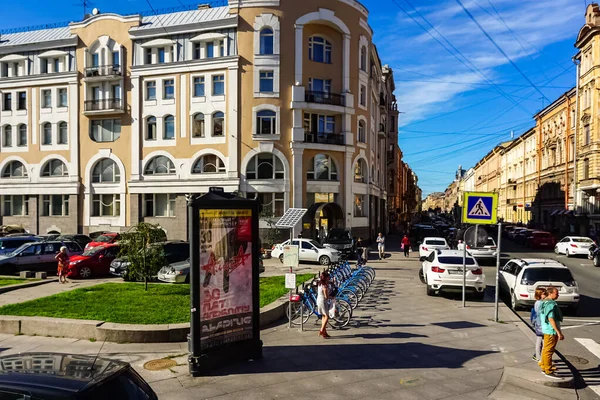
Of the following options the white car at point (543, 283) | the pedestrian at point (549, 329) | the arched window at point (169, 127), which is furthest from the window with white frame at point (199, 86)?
the pedestrian at point (549, 329)

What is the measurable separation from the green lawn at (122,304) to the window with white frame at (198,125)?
23.7 m

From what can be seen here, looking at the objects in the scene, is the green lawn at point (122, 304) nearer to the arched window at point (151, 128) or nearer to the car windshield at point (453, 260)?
the car windshield at point (453, 260)

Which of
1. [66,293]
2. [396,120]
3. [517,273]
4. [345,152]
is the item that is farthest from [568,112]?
[66,293]

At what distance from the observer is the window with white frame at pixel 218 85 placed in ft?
126

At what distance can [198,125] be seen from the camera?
39062mm

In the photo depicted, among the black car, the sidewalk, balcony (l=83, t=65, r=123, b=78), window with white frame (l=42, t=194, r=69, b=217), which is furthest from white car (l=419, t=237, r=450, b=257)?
window with white frame (l=42, t=194, r=69, b=217)

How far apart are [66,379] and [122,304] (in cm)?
912

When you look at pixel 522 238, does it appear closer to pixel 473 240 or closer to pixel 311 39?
pixel 311 39

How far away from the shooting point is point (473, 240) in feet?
43.7

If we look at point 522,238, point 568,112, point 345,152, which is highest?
point 568,112

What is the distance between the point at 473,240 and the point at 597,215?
40.3 metres

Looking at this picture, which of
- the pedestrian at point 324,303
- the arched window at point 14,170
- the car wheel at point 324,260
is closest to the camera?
the pedestrian at point 324,303

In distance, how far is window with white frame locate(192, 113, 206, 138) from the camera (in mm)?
38906

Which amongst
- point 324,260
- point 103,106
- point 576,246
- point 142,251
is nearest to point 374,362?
point 142,251
